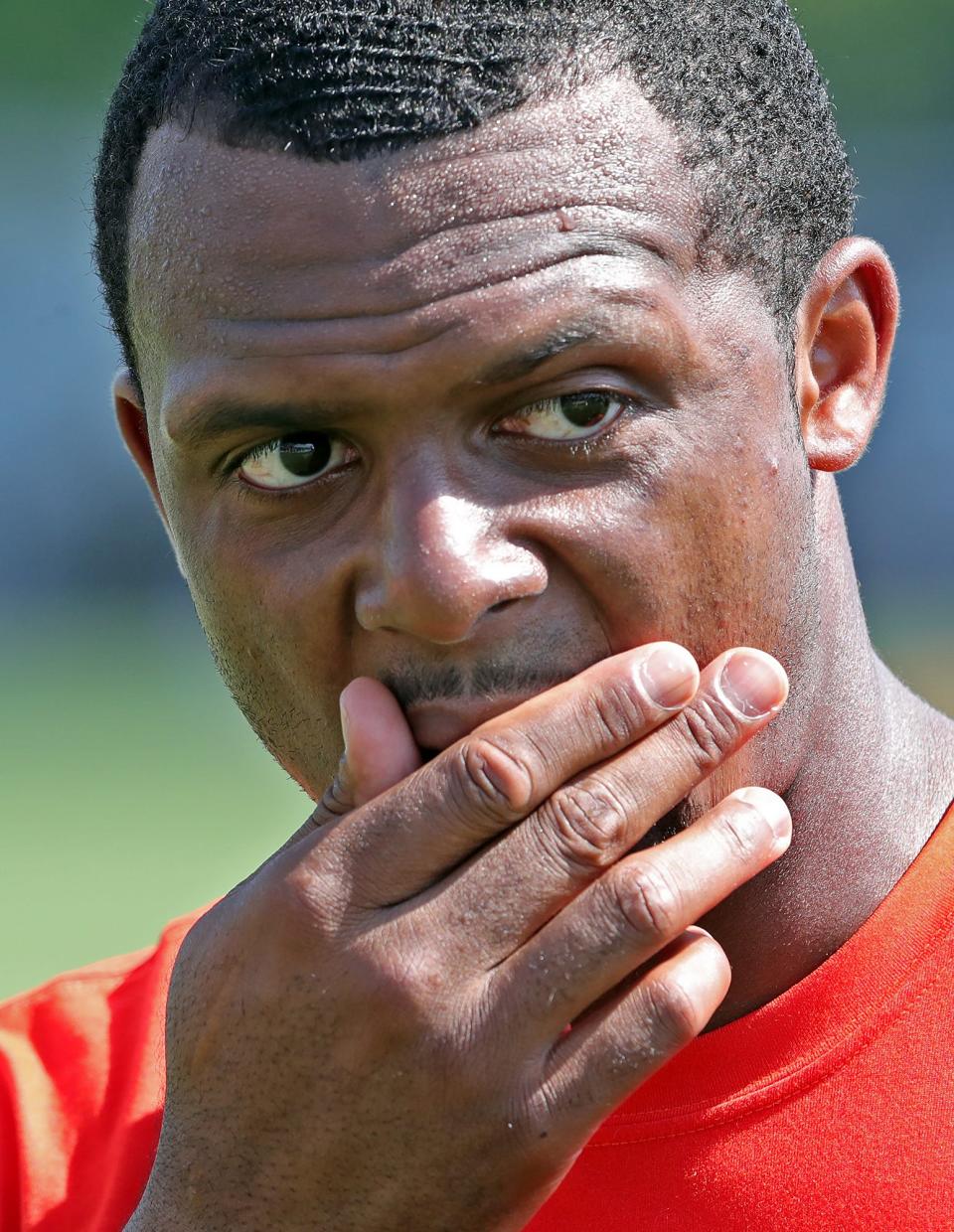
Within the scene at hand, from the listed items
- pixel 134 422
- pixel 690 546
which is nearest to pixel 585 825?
pixel 690 546

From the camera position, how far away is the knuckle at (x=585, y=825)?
2363 millimetres

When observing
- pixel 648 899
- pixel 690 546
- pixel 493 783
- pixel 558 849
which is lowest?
pixel 648 899

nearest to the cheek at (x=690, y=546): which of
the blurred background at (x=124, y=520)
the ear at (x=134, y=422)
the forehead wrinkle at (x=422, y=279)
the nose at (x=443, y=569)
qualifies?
the nose at (x=443, y=569)

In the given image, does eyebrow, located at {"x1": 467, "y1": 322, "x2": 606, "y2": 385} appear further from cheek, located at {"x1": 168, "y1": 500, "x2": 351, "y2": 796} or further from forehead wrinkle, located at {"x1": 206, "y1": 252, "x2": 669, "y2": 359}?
cheek, located at {"x1": 168, "y1": 500, "x2": 351, "y2": 796}

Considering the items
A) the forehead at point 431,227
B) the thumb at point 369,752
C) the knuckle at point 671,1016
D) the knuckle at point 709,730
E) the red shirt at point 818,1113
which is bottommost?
the red shirt at point 818,1113

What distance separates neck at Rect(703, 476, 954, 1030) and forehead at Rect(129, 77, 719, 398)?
0.73 m

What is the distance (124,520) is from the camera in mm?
18312

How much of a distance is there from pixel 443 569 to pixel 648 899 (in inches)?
23.1

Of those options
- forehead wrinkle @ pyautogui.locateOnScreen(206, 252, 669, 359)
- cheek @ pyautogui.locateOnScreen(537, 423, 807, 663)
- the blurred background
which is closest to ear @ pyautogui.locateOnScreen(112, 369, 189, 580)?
forehead wrinkle @ pyautogui.locateOnScreen(206, 252, 669, 359)

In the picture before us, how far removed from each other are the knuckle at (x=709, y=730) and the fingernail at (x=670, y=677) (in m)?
0.02

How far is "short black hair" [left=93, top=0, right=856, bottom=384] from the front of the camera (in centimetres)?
266

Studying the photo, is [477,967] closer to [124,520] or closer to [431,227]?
[431,227]

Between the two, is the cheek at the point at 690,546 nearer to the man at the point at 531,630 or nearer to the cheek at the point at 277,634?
the man at the point at 531,630

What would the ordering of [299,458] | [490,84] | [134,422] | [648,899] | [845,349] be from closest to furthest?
[648,899] → [490,84] → [299,458] → [845,349] → [134,422]
